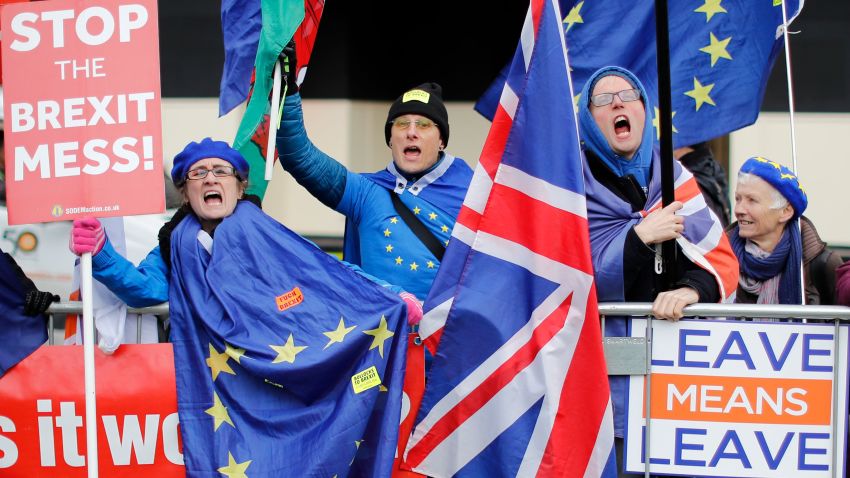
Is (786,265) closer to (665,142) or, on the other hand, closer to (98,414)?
(665,142)

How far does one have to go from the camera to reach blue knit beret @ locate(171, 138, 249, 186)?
185 inches

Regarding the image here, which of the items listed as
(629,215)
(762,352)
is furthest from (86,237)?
(762,352)

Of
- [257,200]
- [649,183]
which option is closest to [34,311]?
[257,200]

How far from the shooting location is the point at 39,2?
4457 mm

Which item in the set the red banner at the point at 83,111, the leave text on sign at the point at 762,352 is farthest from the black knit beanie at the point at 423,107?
the leave text on sign at the point at 762,352

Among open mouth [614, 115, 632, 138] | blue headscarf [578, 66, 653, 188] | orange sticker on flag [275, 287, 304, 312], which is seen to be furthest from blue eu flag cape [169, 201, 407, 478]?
open mouth [614, 115, 632, 138]

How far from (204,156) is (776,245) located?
2.45m

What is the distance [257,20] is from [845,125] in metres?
6.39

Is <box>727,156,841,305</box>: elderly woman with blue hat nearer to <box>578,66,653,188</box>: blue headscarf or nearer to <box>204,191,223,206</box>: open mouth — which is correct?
<box>578,66,653,188</box>: blue headscarf

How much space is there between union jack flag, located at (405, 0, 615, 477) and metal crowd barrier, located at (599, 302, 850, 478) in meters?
0.17

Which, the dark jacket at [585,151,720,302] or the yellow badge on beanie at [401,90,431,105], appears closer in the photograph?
the dark jacket at [585,151,720,302]

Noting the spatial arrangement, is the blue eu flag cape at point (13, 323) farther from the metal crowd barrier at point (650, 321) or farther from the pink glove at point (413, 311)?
the metal crowd barrier at point (650, 321)

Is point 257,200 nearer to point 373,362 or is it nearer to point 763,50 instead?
point 373,362

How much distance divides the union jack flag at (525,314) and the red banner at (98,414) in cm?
98
